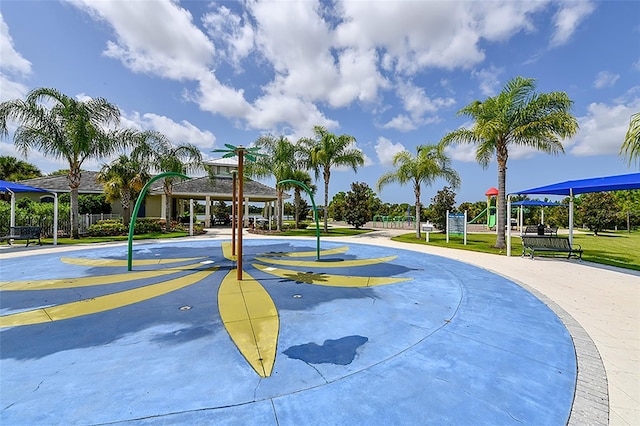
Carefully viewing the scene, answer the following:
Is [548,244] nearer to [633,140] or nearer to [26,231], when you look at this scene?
[633,140]

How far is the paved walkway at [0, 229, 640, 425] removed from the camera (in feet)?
10.1

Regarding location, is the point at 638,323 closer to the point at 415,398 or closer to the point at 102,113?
the point at 415,398

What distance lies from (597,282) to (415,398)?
29.6 feet

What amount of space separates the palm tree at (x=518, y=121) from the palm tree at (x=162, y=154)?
21182mm

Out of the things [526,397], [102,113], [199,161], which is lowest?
[526,397]

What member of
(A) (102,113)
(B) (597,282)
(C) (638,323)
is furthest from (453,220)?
(A) (102,113)

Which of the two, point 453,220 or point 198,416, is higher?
point 453,220

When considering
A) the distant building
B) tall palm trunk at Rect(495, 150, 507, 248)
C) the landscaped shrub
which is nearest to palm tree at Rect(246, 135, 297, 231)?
the distant building

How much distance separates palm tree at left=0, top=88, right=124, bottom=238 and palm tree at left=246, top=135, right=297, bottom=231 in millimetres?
11086

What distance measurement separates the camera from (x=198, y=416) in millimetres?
2799

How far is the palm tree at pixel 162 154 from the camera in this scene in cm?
2222

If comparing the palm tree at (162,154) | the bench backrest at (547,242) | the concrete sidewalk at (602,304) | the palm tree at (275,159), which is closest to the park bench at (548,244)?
the bench backrest at (547,242)

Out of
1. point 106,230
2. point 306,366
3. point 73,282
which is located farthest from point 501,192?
point 106,230

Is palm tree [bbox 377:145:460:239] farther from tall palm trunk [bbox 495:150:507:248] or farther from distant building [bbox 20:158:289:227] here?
distant building [bbox 20:158:289:227]
